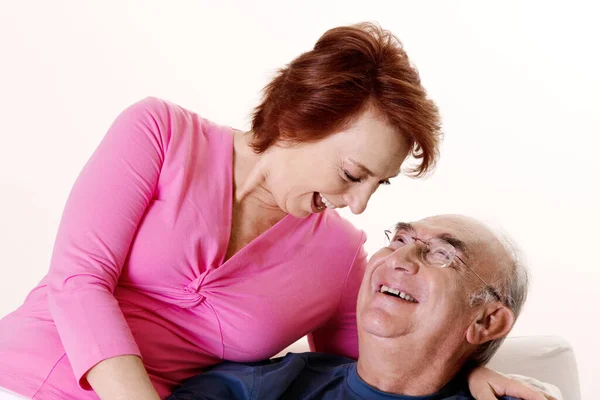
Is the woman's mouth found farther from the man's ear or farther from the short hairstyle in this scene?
the man's ear

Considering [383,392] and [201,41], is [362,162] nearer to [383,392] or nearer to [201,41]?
[383,392]

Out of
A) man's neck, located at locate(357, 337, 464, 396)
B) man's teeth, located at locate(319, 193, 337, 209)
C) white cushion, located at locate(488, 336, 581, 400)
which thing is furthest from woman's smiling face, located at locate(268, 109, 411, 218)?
white cushion, located at locate(488, 336, 581, 400)

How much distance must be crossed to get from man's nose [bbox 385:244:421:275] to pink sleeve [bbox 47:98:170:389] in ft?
2.07

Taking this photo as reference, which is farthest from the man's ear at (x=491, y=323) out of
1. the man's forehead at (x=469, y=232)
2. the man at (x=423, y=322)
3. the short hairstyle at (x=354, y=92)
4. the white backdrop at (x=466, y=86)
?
the white backdrop at (x=466, y=86)

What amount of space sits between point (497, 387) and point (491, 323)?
6.8 inches

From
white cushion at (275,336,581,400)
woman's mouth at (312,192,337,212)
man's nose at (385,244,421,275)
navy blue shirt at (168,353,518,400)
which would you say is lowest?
white cushion at (275,336,581,400)

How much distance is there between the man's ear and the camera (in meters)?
2.07

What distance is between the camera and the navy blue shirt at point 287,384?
206cm

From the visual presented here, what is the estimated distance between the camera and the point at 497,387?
199cm

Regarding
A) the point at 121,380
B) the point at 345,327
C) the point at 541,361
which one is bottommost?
the point at 541,361

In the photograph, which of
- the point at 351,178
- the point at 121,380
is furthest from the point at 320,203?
the point at 121,380

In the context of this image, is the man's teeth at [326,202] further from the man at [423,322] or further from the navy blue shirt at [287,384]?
the navy blue shirt at [287,384]

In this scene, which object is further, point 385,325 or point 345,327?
point 345,327

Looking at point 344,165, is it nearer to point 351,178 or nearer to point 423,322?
point 351,178
